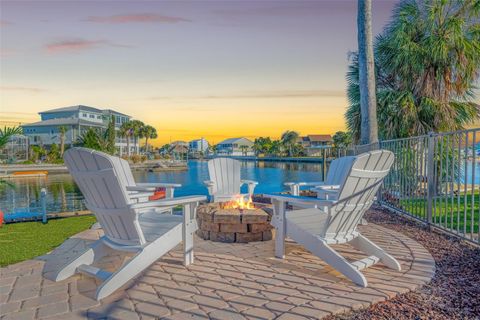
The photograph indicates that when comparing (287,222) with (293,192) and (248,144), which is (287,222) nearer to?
(293,192)

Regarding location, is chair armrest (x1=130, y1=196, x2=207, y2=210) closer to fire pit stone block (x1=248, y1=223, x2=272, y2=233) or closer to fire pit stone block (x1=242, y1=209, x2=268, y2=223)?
fire pit stone block (x1=242, y1=209, x2=268, y2=223)

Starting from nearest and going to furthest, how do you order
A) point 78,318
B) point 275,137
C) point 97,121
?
point 78,318 < point 97,121 < point 275,137

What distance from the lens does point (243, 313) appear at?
88.1 inches

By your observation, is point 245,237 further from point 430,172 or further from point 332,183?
point 430,172

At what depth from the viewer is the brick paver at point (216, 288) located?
7.46ft

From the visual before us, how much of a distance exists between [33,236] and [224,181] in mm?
3009

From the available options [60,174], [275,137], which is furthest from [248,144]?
[60,174]

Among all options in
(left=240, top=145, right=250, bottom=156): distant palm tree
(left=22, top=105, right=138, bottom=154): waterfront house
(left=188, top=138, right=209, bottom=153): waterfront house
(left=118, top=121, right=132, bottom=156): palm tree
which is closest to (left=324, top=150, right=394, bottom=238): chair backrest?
(left=22, top=105, right=138, bottom=154): waterfront house

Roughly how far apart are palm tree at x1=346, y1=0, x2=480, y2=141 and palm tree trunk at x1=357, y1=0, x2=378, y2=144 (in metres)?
2.14

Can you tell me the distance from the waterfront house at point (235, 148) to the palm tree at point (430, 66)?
76611 mm

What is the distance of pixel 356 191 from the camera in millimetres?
2992

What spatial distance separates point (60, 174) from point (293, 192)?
33308 millimetres

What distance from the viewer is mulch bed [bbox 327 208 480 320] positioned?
87.7 inches

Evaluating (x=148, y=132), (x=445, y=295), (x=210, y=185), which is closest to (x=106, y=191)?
(x=210, y=185)
